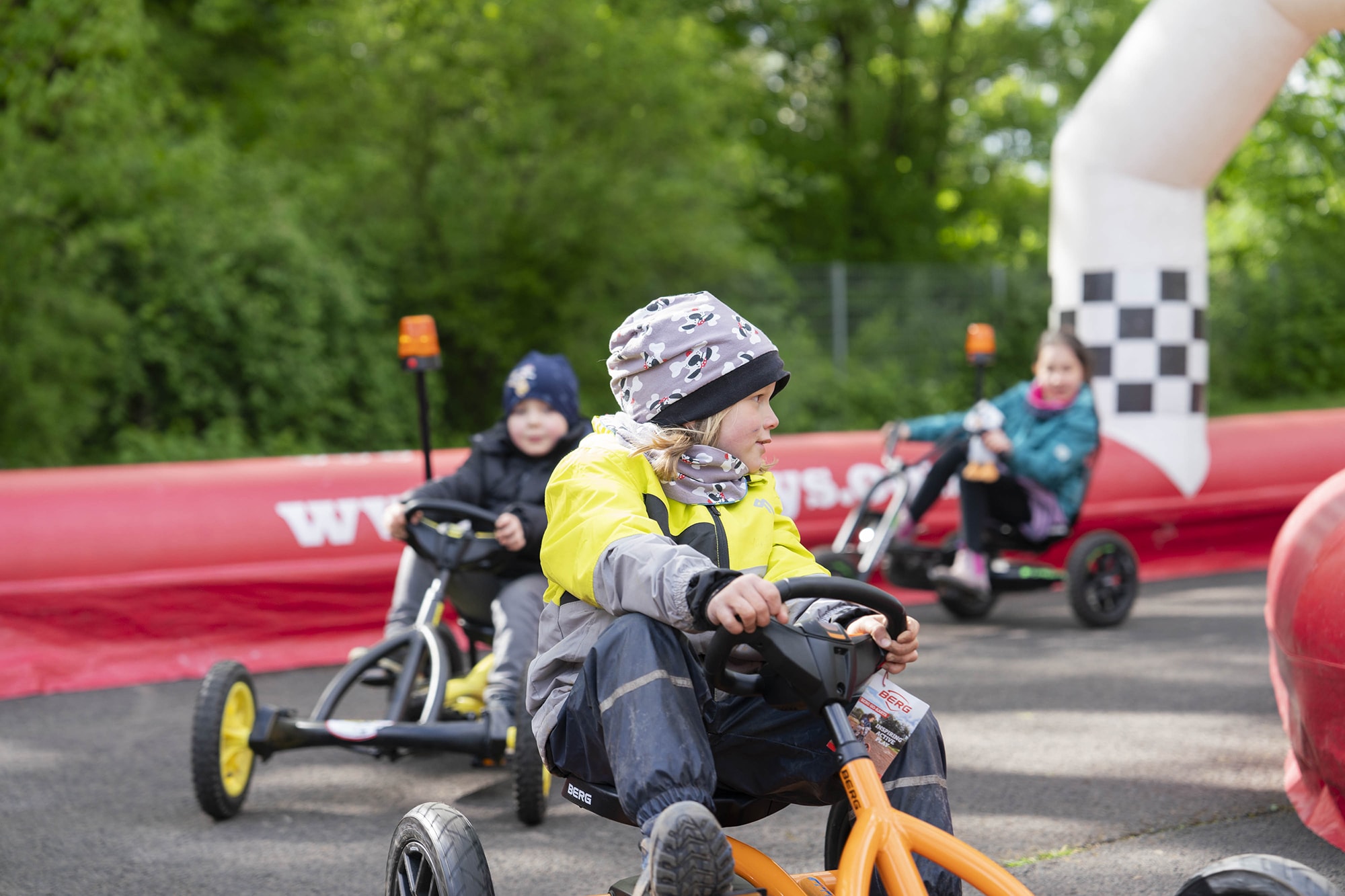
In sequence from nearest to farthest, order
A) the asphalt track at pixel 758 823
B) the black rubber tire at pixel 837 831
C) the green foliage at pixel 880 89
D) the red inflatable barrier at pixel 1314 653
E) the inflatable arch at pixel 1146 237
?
1. the black rubber tire at pixel 837 831
2. the red inflatable barrier at pixel 1314 653
3. the asphalt track at pixel 758 823
4. the inflatable arch at pixel 1146 237
5. the green foliage at pixel 880 89

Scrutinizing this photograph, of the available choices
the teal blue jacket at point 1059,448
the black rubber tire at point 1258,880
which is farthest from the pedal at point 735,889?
the teal blue jacket at point 1059,448

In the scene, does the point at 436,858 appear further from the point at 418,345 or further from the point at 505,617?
the point at 418,345

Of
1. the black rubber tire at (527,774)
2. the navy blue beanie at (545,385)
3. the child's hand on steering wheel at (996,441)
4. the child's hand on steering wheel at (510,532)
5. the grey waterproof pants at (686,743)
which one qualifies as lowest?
the black rubber tire at (527,774)

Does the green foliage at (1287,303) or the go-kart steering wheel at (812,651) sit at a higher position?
the green foliage at (1287,303)

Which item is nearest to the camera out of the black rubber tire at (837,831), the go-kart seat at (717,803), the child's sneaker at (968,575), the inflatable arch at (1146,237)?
the go-kart seat at (717,803)

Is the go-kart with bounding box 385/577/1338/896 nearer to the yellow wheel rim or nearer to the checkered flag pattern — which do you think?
the yellow wheel rim

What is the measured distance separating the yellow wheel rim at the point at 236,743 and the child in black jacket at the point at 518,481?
1.75 ft

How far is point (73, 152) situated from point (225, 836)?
6.60 m

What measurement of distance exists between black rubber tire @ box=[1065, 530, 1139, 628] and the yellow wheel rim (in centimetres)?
388

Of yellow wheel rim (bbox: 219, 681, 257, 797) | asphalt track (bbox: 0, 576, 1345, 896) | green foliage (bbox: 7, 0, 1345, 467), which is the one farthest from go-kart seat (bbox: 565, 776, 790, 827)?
green foliage (bbox: 7, 0, 1345, 467)

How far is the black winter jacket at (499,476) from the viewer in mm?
4512

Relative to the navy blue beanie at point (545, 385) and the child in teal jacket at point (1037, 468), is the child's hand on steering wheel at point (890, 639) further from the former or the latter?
the child in teal jacket at point (1037, 468)

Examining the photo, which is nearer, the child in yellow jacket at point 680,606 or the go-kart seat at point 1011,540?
the child in yellow jacket at point 680,606

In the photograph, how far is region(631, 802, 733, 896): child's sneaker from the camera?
1.93 meters
